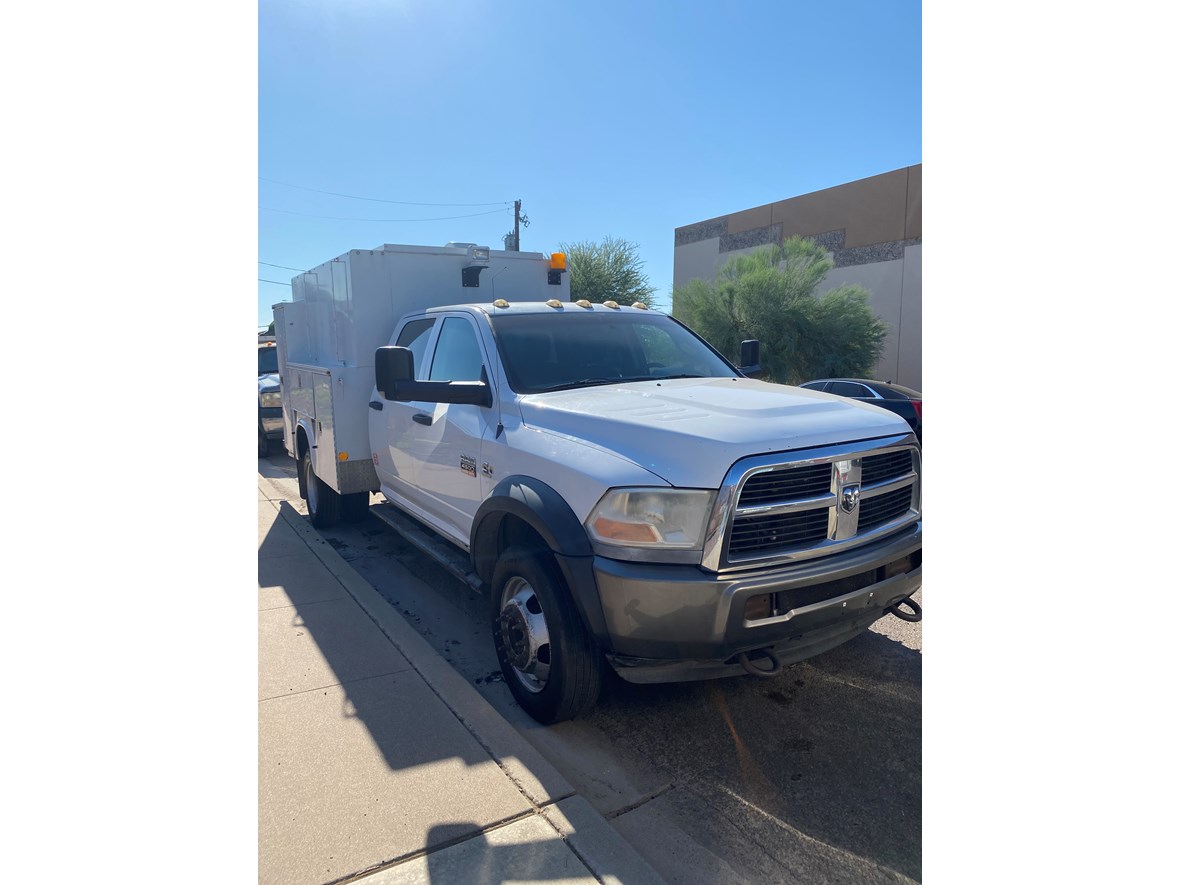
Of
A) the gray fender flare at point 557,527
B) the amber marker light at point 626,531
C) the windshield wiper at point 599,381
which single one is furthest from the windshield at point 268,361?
the amber marker light at point 626,531

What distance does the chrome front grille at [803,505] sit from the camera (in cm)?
293

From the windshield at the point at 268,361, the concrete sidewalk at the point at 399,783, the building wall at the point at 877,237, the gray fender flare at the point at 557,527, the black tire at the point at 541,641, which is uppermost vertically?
the building wall at the point at 877,237

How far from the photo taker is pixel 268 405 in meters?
12.0

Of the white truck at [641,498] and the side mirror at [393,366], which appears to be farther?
the side mirror at [393,366]

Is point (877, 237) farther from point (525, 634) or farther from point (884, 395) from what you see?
point (525, 634)

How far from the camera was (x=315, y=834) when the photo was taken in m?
2.70

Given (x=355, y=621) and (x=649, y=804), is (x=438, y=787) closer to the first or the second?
(x=649, y=804)

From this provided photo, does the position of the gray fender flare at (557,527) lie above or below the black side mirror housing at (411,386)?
below

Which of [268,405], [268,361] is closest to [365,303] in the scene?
[268,405]

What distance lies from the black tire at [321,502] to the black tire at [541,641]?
12.1 feet

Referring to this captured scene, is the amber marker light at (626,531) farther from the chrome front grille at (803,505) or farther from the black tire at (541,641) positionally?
the black tire at (541,641)

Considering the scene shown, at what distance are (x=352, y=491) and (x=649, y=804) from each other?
13.5 feet

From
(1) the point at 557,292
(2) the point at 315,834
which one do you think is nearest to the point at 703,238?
(1) the point at 557,292

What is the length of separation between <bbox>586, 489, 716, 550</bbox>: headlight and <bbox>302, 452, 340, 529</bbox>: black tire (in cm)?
457
